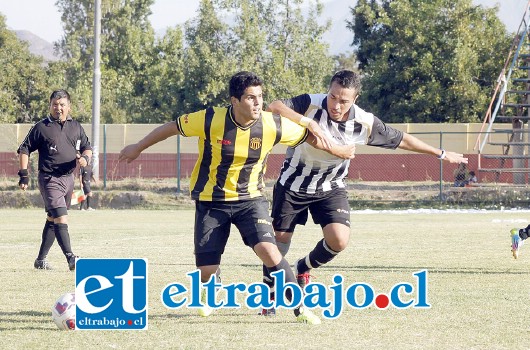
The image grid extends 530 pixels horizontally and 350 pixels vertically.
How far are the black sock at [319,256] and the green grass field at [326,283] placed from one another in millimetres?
633

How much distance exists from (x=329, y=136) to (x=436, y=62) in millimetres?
34867

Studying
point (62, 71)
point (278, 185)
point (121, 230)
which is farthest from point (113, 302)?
point (62, 71)

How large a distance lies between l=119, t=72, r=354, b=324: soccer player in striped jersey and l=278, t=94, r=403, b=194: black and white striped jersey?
0.62m

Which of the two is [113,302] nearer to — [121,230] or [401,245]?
[401,245]

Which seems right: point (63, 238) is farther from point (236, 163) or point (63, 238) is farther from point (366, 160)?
point (366, 160)

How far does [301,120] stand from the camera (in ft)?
26.6

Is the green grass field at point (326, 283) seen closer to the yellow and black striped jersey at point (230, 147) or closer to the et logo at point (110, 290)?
the et logo at point (110, 290)

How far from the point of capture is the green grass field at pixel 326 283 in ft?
23.5

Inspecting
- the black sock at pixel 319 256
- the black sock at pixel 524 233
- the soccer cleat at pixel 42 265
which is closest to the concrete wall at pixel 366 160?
the soccer cleat at pixel 42 265

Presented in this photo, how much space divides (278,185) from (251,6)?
36785 mm

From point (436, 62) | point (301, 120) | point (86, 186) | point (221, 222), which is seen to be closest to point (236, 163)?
point (221, 222)

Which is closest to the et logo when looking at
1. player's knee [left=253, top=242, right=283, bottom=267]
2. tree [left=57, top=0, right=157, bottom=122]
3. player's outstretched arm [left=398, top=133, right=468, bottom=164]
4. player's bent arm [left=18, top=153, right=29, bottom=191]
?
player's knee [left=253, top=242, right=283, bottom=267]

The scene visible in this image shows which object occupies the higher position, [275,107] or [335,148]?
[275,107]

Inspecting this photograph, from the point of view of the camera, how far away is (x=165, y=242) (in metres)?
16.0
